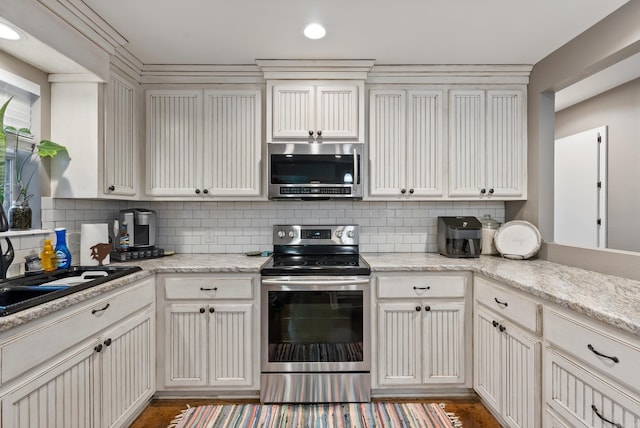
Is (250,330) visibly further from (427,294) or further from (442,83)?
(442,83)

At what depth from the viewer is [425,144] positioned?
255 cm

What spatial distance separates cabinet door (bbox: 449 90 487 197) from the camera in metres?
2.54

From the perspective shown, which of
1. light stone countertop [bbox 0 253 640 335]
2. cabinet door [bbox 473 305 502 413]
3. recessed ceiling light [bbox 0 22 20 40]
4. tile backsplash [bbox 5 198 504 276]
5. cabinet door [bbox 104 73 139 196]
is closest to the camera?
light stone countertop [bbox 0 253 640 335]

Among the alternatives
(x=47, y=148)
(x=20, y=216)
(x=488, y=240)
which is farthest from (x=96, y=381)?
(x=488, y=240)

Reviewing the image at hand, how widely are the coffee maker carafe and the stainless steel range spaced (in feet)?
3.49

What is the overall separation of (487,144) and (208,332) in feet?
8.10

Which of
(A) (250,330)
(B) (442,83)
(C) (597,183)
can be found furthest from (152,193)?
(C) (597,183)

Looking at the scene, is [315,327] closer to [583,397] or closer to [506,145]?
[583,397]

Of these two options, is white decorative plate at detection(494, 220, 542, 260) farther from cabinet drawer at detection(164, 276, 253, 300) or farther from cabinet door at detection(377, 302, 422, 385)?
cabinet drawer at detection(164, 276, 253, 300)

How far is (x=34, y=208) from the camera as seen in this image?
1.97 meters

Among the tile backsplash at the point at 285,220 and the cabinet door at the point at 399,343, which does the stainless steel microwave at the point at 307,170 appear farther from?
the cabinet door at the point at 399,343

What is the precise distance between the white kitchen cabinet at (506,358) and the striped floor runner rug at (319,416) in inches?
12.2

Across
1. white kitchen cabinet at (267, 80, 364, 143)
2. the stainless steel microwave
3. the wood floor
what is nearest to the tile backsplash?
the stainless steel microwave

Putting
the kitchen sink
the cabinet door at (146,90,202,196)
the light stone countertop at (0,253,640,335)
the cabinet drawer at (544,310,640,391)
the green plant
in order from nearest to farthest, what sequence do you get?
the cabinet drawer at (544,310,640,391), the light stone countertop at (0,253,640,335), the kitchen sink, the green plant, the cabinet door at (146,90,202,196)
